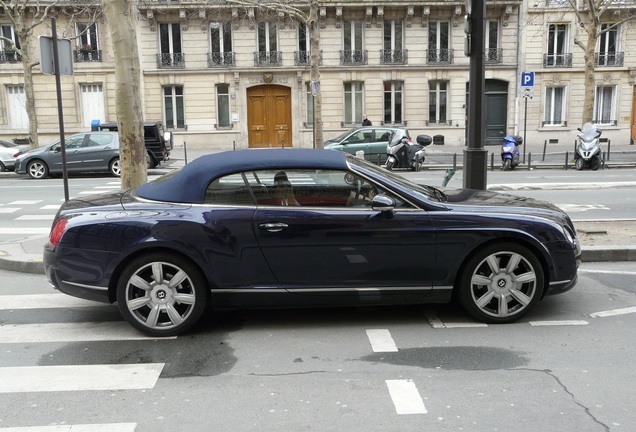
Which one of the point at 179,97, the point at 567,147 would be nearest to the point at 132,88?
the point at 179,97

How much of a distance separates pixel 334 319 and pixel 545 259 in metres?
1.93

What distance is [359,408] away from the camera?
381 centimetres

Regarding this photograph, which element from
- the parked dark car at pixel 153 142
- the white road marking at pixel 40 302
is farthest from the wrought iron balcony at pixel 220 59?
the white road marking at pixel 40 302

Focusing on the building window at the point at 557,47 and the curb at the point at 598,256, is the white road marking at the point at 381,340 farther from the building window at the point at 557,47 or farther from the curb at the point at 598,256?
the building window at the point at 557,47

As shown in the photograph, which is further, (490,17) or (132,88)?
(490,17)

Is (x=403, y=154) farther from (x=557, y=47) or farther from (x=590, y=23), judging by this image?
(x=557, y=47)

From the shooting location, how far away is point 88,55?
31.3 m

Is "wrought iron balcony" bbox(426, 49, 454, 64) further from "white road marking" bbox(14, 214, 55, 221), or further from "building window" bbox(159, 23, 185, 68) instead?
"white road marking" bbox(14, 214, 55, 221)

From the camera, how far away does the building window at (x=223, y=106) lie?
3173 cm

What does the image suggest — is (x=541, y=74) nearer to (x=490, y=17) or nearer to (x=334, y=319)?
(x=490, y=17)

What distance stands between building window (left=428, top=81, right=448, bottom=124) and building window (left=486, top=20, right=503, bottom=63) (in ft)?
9.04

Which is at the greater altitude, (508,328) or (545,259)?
(545,259)

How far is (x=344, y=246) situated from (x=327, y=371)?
1.13 m

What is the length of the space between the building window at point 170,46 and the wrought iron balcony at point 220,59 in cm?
144
